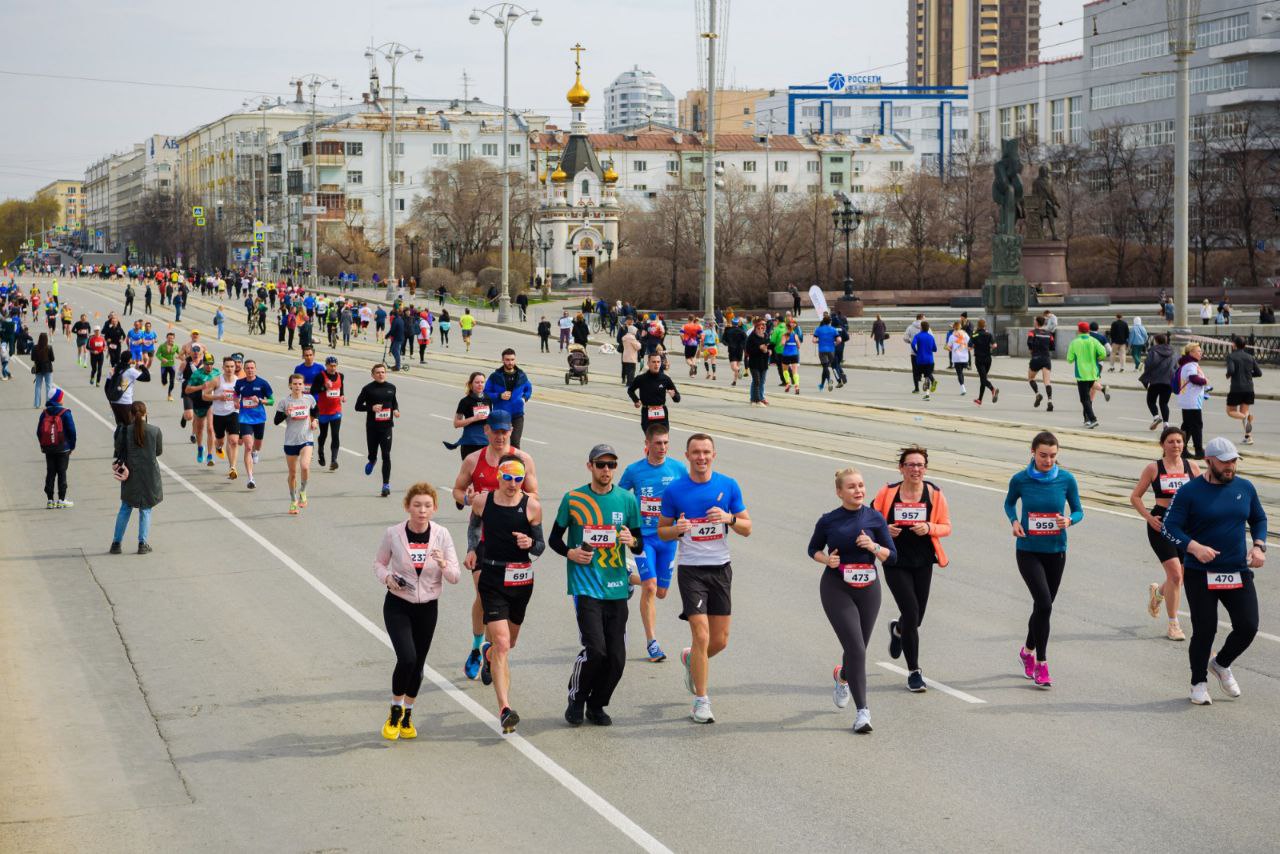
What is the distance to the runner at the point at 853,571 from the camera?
9141 mm

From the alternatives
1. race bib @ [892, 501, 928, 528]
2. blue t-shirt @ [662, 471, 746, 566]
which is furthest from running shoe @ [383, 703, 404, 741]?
race bib @ [892, 501, 928, 528]

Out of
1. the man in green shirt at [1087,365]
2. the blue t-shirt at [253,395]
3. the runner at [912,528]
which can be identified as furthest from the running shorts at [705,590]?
the man in green shirt at [1087,365]

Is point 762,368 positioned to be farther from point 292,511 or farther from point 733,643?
point 733,643

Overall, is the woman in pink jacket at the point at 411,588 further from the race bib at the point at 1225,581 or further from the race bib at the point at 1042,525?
the race bib at the point at 1225,581

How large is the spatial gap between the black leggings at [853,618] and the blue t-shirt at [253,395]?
487 inches

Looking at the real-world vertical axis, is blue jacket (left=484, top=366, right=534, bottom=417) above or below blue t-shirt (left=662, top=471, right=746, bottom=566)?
above

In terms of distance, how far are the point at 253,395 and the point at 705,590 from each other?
12.1 m

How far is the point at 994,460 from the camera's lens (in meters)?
22.4

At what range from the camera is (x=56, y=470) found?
19250 millimetres

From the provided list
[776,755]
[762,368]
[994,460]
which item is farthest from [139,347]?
[776,755]

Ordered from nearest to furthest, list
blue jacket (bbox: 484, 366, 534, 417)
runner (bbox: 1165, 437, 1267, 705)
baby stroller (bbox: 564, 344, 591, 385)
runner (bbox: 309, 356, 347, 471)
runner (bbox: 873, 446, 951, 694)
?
runner (bbox: 1165, 437, 1267, 705) → runner (bbox: 873, 446, 951, 694) → blue jacket (bbox: 484, 366, 534, 417) → runner (bbox: 309, 356, 347, 471) → baby stroller (bbox: 564, 344, 591, 385)

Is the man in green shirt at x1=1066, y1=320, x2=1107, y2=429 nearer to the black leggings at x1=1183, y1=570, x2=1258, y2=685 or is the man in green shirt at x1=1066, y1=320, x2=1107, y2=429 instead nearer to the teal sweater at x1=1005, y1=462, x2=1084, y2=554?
the teal sweater at x1=1005, y1=462, x2=1084, y2=554

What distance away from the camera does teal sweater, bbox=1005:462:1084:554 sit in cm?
1022

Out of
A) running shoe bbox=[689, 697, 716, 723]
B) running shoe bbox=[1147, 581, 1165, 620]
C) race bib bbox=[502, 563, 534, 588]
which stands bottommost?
running shoe bbox=[689, 697, 716, 723]
